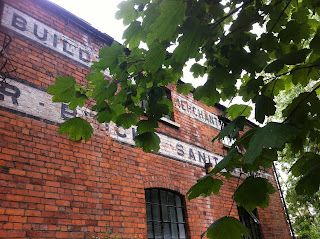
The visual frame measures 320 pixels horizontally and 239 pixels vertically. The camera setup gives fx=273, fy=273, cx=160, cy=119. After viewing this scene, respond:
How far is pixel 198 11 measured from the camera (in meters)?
1.62

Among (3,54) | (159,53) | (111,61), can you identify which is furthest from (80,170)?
(159,53)

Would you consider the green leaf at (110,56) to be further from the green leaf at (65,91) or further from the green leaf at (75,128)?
the green leaf at (75,128)

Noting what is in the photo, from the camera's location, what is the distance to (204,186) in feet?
5.82

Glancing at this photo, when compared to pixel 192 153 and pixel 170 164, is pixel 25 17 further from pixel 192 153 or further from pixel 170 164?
pixel 192 153

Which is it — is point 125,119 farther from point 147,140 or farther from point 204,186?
point 204,186

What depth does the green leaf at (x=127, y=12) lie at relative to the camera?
1943 millimetres

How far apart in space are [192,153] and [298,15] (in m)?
5.45

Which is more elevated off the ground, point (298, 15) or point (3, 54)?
point (3, 54)

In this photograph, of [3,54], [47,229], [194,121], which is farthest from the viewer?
[194,121]

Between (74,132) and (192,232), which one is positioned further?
(192,232)

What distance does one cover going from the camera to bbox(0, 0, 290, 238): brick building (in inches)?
149

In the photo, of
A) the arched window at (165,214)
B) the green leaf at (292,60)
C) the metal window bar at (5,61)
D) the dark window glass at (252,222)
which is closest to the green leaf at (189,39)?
the green leaf at (292,60)

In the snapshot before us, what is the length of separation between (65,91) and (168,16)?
108cm

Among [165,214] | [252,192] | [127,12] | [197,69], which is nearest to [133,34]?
[127,12]
